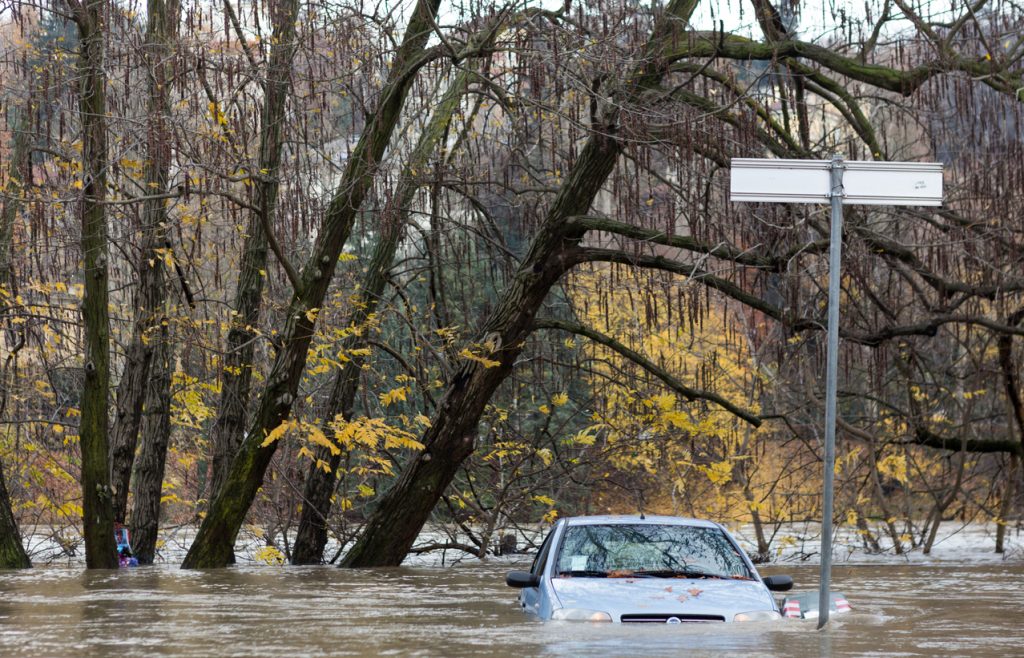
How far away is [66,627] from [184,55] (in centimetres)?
580

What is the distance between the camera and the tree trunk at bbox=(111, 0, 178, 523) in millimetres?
14688

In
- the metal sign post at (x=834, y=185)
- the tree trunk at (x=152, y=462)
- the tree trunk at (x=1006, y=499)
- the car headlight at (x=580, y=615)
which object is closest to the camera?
the metal sign post at (x=834, y=185)

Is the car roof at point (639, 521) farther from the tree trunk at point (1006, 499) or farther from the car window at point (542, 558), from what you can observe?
the tree trunk at point (1006, 499)

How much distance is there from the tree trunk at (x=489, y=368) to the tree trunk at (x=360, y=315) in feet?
4.04

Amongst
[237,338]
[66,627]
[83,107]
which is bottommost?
[66,627]

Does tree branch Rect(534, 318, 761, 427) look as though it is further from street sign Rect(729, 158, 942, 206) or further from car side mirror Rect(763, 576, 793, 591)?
street sign Rect(729, 158, 942, 206)

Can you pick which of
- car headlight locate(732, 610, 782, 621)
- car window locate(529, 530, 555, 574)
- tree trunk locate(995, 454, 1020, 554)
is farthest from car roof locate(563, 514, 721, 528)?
tree trunk locate(995, 454, 1020, 554)

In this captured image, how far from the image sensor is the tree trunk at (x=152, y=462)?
854 inches

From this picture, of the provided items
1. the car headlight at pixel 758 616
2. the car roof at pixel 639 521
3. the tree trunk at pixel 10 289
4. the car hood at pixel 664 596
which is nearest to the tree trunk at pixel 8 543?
the tree trunk at pixel 10 289

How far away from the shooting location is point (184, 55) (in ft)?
45.9

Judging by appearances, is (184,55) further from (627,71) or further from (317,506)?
(317,506)

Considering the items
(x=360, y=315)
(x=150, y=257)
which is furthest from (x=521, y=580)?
(x=150, y=257)

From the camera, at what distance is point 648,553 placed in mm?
10477

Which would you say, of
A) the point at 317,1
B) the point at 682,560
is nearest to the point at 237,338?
the point at 317,1
